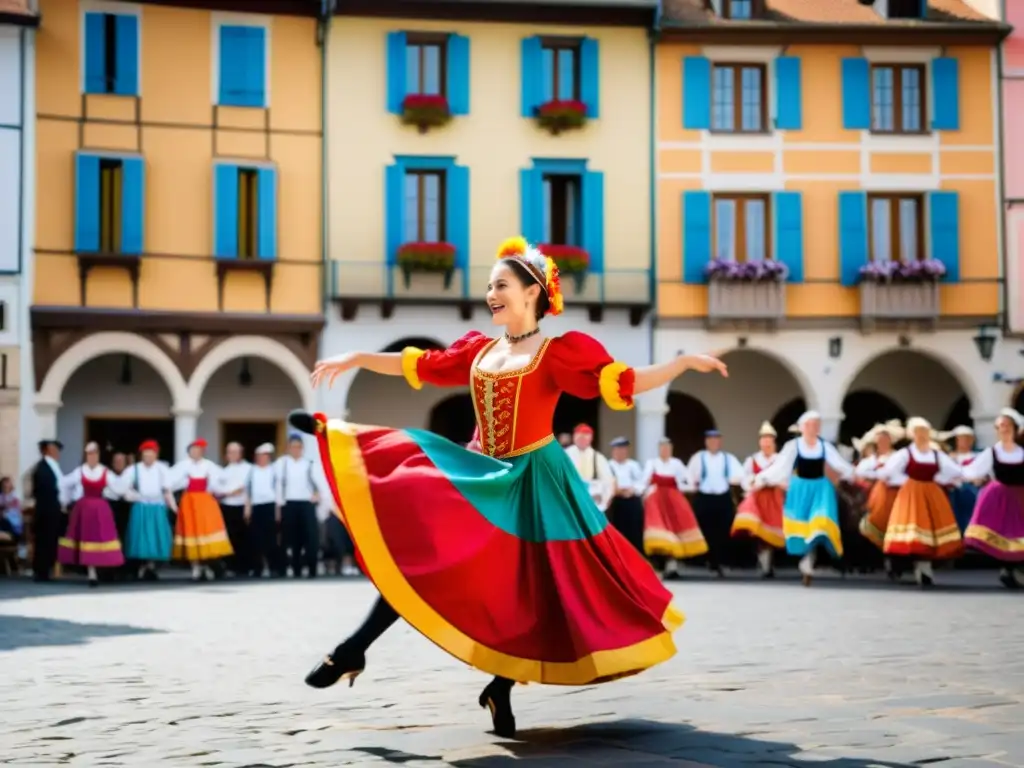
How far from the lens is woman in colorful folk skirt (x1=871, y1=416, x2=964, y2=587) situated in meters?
16.8

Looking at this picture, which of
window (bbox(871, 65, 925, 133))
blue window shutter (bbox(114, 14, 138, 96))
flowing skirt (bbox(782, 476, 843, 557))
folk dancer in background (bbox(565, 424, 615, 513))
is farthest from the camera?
window (bbox(871, 65, 925, 133))

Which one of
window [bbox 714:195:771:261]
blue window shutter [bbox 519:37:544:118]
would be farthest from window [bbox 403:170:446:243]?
window [bbox 714:195:771:261]

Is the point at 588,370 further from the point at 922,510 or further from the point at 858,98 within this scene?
the point at 858,98

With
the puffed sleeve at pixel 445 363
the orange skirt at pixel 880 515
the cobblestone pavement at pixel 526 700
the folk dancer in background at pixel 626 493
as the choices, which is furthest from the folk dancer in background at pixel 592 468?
the puffed sleeve at pixel 445 363

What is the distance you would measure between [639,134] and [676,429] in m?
5.81

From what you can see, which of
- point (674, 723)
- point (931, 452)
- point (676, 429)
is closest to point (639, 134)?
point (676, 429)

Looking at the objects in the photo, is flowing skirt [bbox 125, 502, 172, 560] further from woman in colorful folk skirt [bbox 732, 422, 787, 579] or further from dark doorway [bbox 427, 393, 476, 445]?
dark doorway [bbox 427, 393, 476, 445]

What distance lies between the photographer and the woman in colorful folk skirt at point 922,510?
16812mm

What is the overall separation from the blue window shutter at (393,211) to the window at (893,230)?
845 centimetres

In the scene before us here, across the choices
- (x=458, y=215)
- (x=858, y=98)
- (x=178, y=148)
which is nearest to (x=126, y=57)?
(x=178, y=148)

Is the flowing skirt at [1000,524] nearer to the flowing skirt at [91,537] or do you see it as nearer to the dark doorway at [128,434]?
the flowing skirt at [91,537]

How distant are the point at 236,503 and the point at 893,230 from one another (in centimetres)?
1343

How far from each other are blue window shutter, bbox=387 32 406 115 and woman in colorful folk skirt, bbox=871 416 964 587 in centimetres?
1316

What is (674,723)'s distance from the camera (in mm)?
6355
